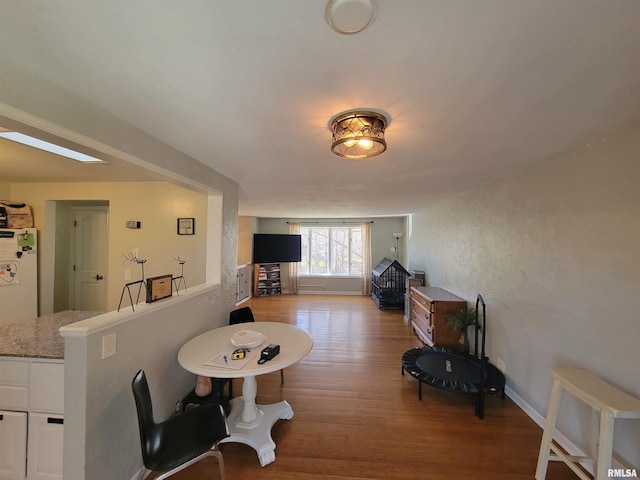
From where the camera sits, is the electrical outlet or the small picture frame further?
the small picture frame

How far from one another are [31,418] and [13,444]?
193mm

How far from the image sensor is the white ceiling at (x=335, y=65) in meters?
0.73

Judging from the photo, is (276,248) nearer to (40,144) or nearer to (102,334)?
(40,144)

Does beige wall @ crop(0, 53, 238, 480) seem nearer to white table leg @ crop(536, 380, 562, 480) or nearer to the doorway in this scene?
the doorway

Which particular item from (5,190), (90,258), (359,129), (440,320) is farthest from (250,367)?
(5,190)

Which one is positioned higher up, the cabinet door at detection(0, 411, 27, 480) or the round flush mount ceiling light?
the round flush mount ceiling light

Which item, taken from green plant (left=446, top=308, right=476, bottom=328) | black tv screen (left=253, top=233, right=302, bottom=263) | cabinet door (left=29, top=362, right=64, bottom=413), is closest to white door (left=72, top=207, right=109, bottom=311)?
cabinet door (left=29, top=362, right=64, bottom=413)

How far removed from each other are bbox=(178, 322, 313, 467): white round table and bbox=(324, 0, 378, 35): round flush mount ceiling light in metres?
1.66

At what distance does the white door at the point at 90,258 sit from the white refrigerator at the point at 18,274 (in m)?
0.67

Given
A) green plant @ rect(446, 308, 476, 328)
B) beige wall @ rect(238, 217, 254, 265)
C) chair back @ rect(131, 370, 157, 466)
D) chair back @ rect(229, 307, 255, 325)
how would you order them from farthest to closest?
beige wall @ rect(238, 217, 254, 265) < green plant @ rect(446, 308, 476, 328) < chair back @ rect(229, 307, 255, 325) < chair back @ rect(131, 370, 157, 466)

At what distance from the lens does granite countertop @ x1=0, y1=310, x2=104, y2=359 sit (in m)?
1.40

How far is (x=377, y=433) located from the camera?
1.97 meters

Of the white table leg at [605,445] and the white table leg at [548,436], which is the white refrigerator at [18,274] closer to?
the white table leg at [548,436]

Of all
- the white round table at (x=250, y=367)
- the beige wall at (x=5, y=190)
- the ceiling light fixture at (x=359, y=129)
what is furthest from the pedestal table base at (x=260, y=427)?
the beige wall at (x=5, y=190)
